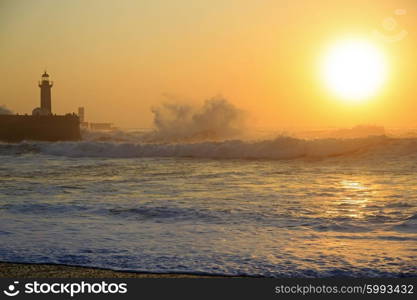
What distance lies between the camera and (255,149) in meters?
22.4

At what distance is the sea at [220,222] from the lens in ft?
15.4

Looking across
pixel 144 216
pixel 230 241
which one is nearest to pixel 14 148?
pixel 144 216

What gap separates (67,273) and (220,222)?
9.06 feet

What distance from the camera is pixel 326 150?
20703 mm

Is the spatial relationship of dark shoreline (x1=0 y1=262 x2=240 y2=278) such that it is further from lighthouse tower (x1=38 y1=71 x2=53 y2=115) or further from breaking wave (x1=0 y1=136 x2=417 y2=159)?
lighthouse tower (x1=38 y1=71 x2=53 y2=115)

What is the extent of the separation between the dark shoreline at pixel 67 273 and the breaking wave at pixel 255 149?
1483 centimetres

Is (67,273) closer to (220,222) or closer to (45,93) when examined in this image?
(220,222)

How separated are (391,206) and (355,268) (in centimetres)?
373

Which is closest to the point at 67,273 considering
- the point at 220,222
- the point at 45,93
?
the point at 220,222

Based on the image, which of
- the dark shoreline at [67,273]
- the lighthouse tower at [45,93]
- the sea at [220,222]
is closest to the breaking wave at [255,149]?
the sea at [220,222]

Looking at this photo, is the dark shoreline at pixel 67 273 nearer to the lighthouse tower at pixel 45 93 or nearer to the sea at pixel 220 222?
the sea at pixel 220 222

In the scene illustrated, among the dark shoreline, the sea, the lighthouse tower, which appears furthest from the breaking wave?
the lighthouse tower

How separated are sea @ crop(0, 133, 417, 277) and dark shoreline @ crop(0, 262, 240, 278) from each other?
0.35 ft

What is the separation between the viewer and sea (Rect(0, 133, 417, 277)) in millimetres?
4707
